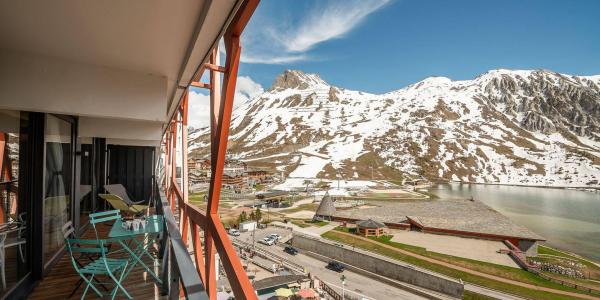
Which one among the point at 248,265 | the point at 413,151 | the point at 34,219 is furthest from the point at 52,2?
the point at 413,151

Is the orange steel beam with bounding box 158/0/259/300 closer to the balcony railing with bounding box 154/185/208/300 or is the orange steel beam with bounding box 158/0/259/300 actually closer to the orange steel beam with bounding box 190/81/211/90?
the balcony railing with bounding box 154/185/208/300

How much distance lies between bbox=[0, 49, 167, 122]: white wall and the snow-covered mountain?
59.4m

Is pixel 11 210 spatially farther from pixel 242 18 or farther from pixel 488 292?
pixel 488 292

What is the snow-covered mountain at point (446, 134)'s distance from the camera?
68812 millimetres

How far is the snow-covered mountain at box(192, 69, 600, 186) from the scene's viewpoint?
2709 inches

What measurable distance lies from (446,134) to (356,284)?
82.7 meters

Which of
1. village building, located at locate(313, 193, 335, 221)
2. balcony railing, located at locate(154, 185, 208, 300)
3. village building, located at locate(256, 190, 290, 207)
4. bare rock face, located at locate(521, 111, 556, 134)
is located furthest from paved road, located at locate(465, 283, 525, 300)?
bare rock face, located at locate(521, 111, 556, 134)

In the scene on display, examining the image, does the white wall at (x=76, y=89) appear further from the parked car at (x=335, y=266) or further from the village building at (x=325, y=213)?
the village building at (x=325, y=213)

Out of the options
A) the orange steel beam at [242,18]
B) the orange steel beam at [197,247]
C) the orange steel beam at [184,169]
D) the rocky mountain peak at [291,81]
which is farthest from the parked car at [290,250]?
the rocky mountain peak at [291,81]

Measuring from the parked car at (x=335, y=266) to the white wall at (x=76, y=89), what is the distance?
15304 mm

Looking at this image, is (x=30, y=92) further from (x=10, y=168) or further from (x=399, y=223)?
(x=399, y=223)

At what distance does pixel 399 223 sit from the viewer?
24.9m

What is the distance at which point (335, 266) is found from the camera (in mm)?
16547

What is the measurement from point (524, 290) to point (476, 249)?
6.29 m
